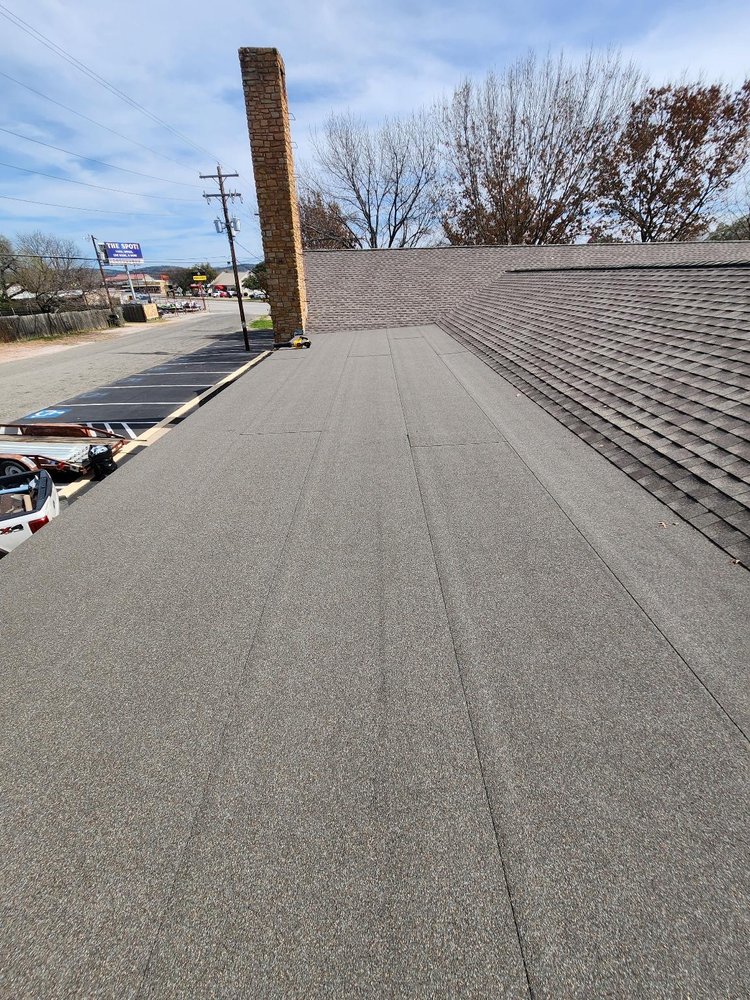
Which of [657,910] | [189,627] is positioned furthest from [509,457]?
[657,910]

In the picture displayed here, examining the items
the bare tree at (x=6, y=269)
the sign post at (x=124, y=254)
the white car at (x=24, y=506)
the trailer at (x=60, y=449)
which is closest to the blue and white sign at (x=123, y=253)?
the sign post at (x=124, y=254)

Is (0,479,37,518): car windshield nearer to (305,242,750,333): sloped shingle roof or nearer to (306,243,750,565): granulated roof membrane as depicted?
(306,243,750,565): granulated roof membrane

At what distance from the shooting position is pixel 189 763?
6.93ft

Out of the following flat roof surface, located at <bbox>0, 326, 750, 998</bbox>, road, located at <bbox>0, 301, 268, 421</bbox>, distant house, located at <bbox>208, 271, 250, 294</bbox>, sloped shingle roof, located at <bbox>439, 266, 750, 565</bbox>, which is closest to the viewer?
flat roof surface, located at <bbox>0, 326, 750, 998</bbox>

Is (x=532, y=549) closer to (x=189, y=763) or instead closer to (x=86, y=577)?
(x=189, y=763)

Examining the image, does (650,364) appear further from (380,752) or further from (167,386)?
(167,386)

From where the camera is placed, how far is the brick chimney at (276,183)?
15133mm

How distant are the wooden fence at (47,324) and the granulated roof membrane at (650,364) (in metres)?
35.7

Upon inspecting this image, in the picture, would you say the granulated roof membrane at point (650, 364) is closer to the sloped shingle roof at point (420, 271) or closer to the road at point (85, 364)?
the sloped shingle roof at point (420, 271)

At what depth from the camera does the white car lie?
5352 millimetres

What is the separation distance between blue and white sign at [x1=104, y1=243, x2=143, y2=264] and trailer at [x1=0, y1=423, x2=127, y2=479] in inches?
2791

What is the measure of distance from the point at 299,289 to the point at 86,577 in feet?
51.6

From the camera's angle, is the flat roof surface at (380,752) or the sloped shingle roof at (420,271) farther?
the sloped shingle roof at (420,271)

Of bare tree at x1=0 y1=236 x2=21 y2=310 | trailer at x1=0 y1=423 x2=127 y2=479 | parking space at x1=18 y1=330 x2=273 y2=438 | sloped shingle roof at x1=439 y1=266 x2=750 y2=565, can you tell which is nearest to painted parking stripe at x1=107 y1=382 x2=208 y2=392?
parking space at x1=18 y1=330 x2=273 y2=438
